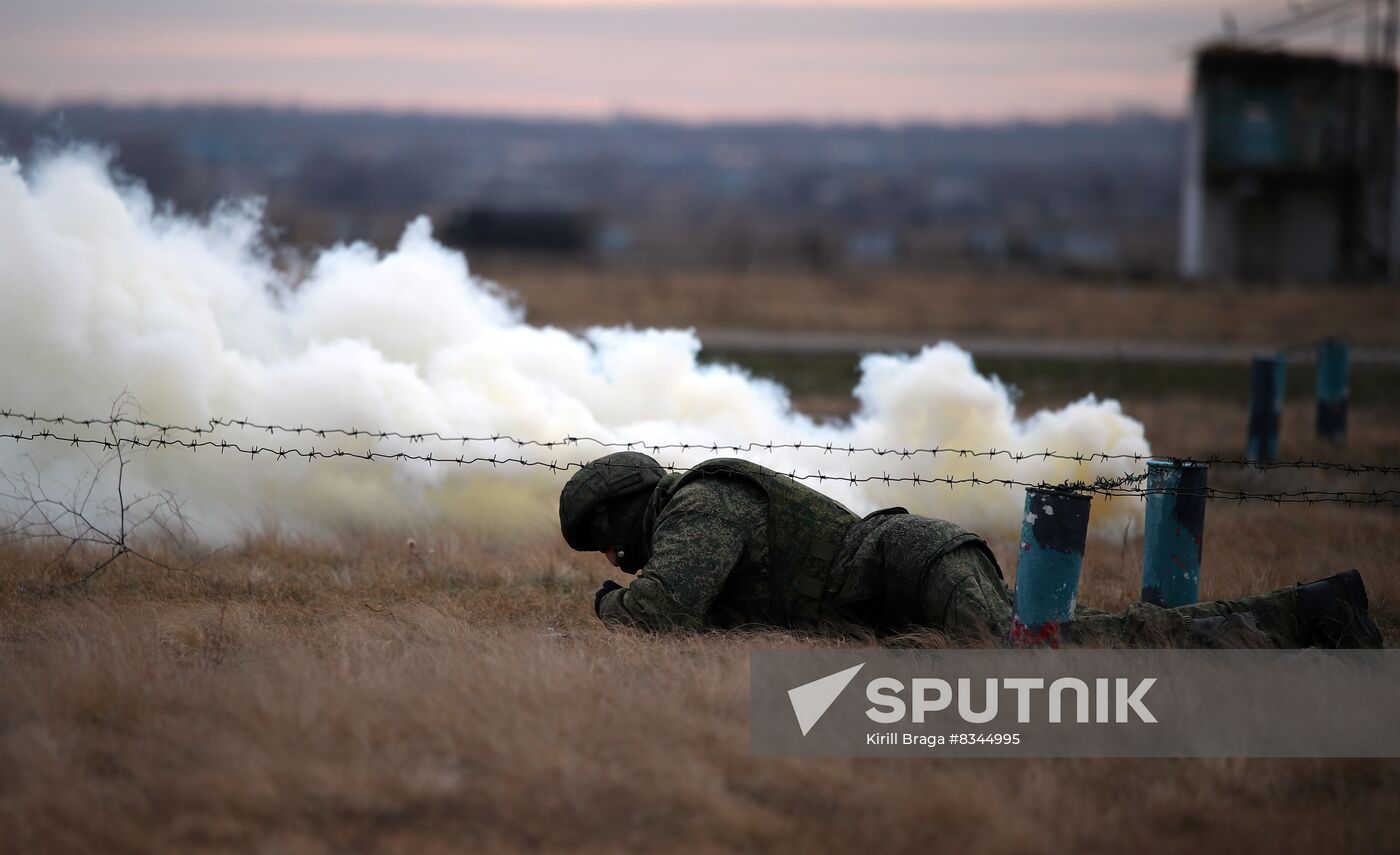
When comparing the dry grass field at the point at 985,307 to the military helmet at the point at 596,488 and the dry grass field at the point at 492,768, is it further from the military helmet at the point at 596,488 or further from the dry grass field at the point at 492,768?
the dry grass field at the point at 492,768

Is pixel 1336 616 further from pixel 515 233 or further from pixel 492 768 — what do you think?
pixel 515 233

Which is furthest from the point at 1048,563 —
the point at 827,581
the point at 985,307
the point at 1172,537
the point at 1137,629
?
the point at 985,307

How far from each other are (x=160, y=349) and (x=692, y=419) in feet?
12.7

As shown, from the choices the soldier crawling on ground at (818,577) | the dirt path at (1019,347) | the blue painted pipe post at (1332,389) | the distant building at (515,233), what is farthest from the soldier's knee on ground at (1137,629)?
the distant building at (515,233)

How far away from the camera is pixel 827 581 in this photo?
637 centimetres

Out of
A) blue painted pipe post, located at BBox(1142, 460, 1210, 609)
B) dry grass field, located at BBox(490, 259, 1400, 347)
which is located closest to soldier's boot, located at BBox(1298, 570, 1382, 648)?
blue painted pipe post, located at BBox(1142, 460, 1210, 609)

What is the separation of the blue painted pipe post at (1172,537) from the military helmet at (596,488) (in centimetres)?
253

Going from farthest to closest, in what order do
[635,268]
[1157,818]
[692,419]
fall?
1. [635,268]
2. [692,419]
3. [1157,818]

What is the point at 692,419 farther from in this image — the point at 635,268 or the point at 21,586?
the point at 635,268

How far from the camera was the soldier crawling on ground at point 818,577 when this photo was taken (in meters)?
6.10

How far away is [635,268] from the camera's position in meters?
55.2

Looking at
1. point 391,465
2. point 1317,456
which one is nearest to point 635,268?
point 1317,456

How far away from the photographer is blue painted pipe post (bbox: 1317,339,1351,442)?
45.1 feet

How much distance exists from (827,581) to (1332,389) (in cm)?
961
